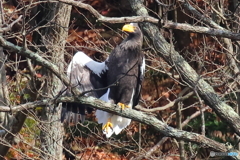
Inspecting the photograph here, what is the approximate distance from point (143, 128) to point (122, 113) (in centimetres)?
565

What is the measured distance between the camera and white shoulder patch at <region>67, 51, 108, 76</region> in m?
6.46

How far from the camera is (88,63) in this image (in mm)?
6566

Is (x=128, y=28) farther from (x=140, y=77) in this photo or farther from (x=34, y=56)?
(x=34, y=56)

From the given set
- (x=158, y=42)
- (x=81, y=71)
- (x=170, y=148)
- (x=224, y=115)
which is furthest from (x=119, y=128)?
(x=170, y=148)

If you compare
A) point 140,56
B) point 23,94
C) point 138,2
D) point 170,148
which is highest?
point 138,2

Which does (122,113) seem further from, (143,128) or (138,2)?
(143,128)

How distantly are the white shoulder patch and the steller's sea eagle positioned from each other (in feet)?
0.28

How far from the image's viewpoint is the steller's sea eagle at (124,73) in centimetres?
661

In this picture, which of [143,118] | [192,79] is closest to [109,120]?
[192,79]

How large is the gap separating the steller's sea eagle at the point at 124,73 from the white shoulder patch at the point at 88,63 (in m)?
0.09

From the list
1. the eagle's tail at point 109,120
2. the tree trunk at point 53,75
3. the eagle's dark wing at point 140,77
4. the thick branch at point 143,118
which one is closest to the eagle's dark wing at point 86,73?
the eagle's tail at point 109,120

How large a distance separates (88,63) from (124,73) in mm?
434

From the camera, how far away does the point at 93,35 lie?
10648 millimetres

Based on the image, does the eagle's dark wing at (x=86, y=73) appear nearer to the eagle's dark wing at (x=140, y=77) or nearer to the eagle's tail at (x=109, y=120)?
the eagle's tail at (x=109, y=120)
